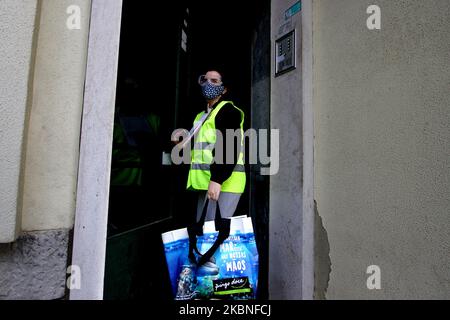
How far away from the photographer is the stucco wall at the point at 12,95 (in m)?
1.44

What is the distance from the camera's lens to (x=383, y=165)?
177 centimetres

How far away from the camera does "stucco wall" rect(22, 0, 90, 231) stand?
1562 mm

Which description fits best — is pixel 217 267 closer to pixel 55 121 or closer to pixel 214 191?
pixel 214 191

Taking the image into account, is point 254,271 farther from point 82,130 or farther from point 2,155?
point 2,155

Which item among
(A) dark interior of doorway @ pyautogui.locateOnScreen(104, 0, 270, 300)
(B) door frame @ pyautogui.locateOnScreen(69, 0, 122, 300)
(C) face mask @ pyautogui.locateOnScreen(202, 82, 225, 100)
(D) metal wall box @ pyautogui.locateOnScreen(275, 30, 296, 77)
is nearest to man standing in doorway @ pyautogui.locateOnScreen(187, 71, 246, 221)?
(C) face mask @ pyautogui.locateOnScreen(202, 82, 225, 100)

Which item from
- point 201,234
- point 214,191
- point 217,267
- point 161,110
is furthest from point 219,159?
point 161,110

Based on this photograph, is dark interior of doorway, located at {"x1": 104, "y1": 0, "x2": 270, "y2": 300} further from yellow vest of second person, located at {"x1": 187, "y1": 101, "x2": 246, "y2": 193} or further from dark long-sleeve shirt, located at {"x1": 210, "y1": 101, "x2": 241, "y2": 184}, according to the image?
dark long-sleeve shirt, located at {"x1": 210, "y1": 101, "x2": 241, "y2": 184}

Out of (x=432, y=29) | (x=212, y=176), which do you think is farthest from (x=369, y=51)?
(x=212, y=176)

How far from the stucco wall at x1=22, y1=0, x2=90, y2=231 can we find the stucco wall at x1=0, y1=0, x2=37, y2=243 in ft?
0.29

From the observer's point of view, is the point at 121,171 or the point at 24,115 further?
the point at 121,171

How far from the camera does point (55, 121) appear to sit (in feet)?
5.24

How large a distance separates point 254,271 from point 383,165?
115 cm

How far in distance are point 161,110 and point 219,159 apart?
1075 millimetres

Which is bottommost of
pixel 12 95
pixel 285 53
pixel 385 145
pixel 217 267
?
pixel 217 267
